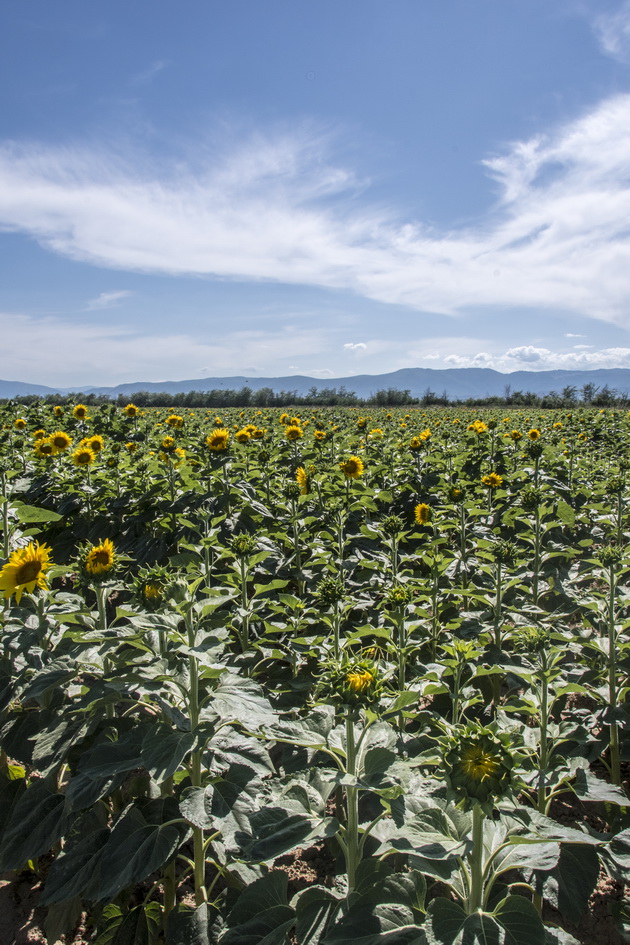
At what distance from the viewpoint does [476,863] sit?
4.41ft

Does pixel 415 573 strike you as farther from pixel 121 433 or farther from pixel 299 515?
pixel 121 433

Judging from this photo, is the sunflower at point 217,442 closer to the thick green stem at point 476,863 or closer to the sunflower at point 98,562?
the sunflower at point 98,562

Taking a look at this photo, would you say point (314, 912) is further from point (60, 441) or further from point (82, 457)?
point (60, 441)

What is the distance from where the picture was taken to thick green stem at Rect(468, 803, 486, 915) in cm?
128

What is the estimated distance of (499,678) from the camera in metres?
3.73

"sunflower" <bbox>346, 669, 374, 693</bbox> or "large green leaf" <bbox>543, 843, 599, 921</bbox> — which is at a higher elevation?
"sunflower" <bbox>346, 669, 374, 693</bbox>

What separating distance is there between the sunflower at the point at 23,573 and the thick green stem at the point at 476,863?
2.05m

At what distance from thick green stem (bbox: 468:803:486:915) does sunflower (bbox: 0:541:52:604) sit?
2.05 m

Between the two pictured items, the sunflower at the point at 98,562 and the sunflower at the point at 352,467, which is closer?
the sunflower at the point at 98,562

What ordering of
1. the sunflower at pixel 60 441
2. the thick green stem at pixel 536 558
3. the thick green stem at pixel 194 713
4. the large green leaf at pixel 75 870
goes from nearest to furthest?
the large green leaf at pixel 75 870 < the thick green stem at pixel 194 713 < the thick green stem at pixel 536 558 < the sunflower at pixel 60 441

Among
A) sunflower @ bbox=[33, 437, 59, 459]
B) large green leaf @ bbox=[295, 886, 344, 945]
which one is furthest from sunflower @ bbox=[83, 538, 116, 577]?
sunflower @ bbox=[33, 437, 59, 459]

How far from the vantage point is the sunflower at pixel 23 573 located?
2531 millimetres

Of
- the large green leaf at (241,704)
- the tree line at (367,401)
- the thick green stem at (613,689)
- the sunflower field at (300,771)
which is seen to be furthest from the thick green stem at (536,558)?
the tree line at (367,401)

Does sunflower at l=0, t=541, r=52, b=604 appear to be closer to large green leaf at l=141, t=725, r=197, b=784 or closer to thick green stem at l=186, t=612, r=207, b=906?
thick green stem at l=186, t=612, r=207, b=906
